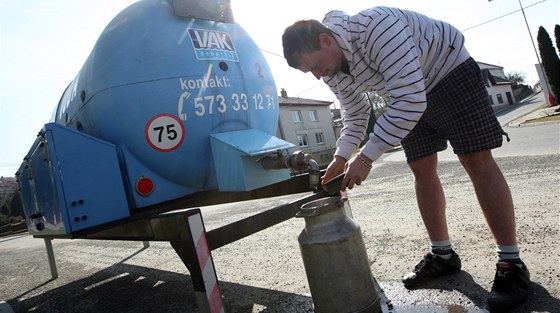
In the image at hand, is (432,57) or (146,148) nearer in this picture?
(432,57)

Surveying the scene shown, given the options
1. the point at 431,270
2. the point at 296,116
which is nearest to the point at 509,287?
the point at 431,270

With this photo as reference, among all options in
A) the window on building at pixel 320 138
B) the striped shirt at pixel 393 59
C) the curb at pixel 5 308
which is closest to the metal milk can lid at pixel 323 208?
the striped shirt at pixel 393 59

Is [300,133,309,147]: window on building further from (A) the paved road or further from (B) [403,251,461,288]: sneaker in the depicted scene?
(B) [403,251,461,288]: sneaker

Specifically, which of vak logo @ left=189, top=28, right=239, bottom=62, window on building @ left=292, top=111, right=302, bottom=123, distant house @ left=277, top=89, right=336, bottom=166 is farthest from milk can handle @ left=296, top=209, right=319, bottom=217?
window on building @ left=292, top=111, right=302, bottom=123

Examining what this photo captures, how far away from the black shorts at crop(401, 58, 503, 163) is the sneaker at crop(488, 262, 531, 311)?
0.65m

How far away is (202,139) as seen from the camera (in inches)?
108

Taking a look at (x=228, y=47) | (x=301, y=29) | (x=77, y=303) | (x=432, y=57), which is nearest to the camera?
(x=301, y=29)

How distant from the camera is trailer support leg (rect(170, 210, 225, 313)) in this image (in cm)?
189

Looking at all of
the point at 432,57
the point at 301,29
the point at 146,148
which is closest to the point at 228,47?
the point at 146,148

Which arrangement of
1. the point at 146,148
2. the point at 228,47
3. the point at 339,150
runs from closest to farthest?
the point at 339,150 → the point at 146,148 → the point at 228,47

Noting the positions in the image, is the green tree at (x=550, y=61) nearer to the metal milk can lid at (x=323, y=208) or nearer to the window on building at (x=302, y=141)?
the window on building at (x=302, y=141)

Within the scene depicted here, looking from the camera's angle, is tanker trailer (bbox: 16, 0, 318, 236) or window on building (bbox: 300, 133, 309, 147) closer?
tanker trailer (bbox: 16, 0, 318, 236)

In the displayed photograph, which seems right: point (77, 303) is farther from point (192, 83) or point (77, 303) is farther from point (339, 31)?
point (339, 31)

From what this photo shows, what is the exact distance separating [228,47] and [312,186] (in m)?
1.32
